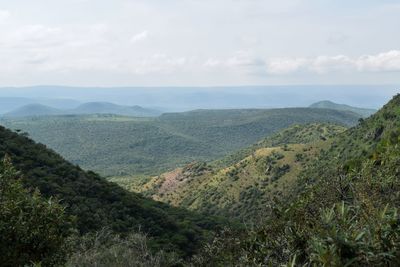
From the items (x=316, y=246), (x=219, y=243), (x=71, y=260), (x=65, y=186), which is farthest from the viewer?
(x=65, y=186)

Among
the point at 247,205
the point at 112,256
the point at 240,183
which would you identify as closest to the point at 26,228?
the point at 112,256

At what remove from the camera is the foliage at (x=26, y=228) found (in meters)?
21.3

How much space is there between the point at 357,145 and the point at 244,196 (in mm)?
29826

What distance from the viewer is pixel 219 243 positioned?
38.0 m

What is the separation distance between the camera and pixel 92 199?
65062mm

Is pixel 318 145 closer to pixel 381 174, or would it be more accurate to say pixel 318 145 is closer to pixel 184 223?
pixel 184 223

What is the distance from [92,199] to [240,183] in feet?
195

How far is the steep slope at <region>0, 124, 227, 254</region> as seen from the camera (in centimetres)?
5866

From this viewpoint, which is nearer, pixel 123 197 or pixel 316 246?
pixel 316 246

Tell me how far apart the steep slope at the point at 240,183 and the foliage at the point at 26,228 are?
74.2m

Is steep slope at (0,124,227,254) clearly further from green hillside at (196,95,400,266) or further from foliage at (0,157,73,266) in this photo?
foliage at (0,157,73,266)

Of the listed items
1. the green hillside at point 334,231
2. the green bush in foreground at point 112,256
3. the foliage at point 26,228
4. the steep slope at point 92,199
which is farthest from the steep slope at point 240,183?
the foliage at point 26,228

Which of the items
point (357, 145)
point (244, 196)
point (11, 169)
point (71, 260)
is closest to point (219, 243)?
point (71, 260)

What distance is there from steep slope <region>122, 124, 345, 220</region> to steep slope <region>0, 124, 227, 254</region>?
1109 inches
